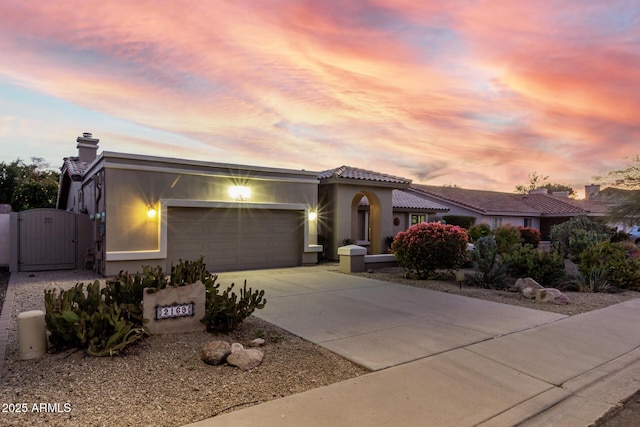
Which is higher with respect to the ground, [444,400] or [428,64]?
[428,64]

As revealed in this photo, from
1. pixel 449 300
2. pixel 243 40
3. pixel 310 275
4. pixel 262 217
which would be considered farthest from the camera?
pixel 262 217

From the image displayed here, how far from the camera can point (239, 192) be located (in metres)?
14.5

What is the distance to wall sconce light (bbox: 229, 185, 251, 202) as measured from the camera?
1441 centimetres

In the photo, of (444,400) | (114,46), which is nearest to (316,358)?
(444,400)

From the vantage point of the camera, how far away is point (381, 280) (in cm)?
1230

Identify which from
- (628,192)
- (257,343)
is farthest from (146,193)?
(628,192)

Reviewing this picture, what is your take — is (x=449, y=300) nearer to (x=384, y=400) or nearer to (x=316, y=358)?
(x=316, y=358)

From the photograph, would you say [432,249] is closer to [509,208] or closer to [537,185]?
[509,208]

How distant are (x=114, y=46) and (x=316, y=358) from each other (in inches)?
383

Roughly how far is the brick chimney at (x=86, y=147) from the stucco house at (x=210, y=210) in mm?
63

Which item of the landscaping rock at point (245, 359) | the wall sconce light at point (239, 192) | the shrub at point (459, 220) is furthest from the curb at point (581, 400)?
the shrub at point (459, 220)

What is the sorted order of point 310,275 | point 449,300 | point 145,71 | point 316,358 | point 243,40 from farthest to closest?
point 310,275, point 145,71, point 243,40, point 449,300, point 316,358

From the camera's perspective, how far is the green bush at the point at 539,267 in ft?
39.2

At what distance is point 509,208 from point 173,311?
33356 mm
